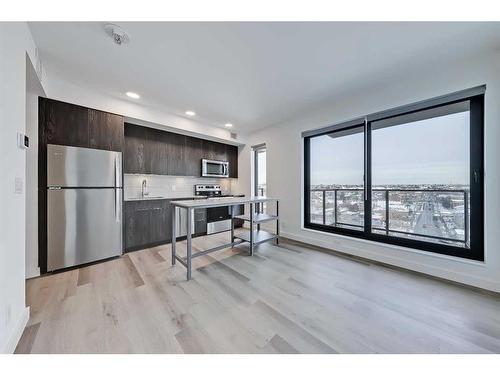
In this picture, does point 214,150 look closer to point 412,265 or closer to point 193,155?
point 193,155

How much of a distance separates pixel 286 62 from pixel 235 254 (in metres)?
2.71

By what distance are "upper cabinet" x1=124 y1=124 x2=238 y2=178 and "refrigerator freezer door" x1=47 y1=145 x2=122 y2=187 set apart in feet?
1.82

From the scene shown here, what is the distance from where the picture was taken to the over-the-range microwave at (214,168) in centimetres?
425

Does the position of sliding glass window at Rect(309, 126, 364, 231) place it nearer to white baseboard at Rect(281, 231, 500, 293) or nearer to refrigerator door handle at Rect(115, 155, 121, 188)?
white baseboard at Rect(281, 231, 500, 293)

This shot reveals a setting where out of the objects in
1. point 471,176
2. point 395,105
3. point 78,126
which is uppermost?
point 395,105

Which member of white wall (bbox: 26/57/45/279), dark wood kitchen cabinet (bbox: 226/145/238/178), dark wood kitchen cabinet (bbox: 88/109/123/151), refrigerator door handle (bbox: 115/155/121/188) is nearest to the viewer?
white wall (bbox: 26/57/45/279)

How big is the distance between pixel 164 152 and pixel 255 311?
3.26 metres

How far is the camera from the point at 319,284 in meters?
2.07

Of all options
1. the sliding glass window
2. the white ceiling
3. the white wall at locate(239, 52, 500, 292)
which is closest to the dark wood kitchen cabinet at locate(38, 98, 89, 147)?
the white ceiling

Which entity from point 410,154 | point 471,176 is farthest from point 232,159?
point 471,176

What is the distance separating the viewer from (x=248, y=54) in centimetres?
189

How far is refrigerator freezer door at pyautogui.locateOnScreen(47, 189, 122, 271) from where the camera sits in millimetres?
2301

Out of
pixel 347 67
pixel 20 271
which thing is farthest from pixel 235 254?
pixel 347 67

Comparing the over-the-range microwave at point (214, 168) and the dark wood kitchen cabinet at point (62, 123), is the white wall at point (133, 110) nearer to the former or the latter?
the dark wood kitchen cabinet at point (62, 123)
